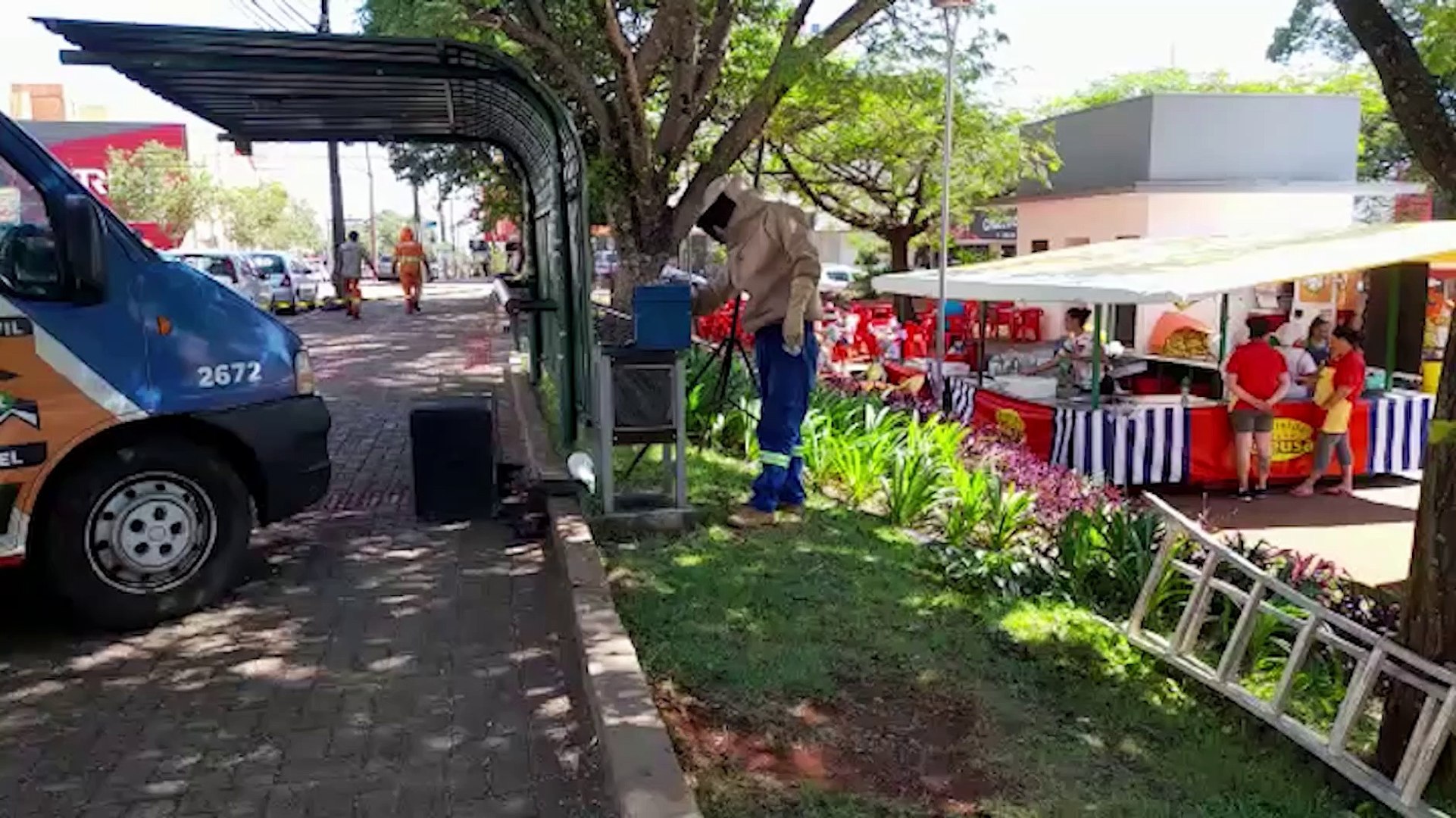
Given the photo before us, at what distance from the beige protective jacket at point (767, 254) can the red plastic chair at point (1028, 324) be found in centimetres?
1938

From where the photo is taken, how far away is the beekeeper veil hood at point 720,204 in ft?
21.3

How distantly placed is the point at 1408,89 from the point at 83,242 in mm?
5081

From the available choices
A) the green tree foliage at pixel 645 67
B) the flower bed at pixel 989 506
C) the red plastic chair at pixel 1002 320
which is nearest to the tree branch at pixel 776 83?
the green tree foliage at pixel 645 67

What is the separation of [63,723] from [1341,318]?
12854 mm

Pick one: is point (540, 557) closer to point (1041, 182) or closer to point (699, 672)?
point (699, 672)

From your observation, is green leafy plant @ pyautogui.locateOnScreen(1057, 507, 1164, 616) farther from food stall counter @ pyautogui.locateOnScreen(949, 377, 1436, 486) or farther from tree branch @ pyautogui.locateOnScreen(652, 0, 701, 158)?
tree branch @ pyautogui.locateOnScreen(652, 0, 701, 158)

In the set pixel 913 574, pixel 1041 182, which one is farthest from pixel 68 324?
pixel 1041 182

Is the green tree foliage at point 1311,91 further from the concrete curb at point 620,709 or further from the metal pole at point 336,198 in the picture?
the concrete curb at point 620,709

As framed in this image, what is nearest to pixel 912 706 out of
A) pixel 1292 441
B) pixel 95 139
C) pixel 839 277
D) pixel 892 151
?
pixel 1292 441

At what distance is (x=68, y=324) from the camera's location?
4809mm

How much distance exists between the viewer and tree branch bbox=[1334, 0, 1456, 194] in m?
3.94

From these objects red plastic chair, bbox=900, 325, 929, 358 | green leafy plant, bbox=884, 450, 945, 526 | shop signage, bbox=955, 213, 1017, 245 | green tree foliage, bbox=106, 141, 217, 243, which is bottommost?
green leafy plant, bbox=884, 450, 945, 526

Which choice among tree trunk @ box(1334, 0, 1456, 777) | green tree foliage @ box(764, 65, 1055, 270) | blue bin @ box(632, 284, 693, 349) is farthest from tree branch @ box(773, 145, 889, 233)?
tree trunk @ box(1334, 0, 1456, 777)

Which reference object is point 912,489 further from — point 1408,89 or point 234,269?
point 234,269
